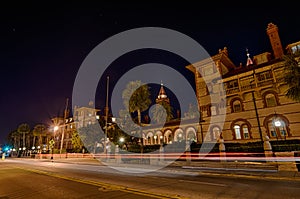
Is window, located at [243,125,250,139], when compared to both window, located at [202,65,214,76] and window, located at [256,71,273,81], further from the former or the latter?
window, located at [202,65,214,76]

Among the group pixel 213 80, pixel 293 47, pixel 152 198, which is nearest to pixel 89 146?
pixel 213 80

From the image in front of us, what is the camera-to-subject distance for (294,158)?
12.2 meters

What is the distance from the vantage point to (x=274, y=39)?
97.8ft

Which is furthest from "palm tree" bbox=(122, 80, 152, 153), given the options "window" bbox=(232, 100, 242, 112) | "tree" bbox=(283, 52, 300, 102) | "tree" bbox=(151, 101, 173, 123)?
"tree" bbox=(283, 52, 300, 102)

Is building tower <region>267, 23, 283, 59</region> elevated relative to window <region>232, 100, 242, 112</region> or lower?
elevated

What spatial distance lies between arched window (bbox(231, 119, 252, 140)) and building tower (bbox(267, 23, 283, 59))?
1197cm

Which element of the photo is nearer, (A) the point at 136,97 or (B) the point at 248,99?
(A) the point at 136,97

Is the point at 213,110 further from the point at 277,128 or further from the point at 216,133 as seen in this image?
the point at 277,128

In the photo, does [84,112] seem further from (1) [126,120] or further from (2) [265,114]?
(2) [265,114]

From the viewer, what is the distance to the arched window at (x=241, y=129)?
90.7ft

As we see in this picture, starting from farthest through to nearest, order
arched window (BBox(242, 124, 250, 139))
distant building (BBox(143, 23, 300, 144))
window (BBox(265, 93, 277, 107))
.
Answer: arched window (BBox(242, 124, 250, 139)), window (BBox(265, 93, 277, 107)), distant building (BBox(143, 23, 300, 144))

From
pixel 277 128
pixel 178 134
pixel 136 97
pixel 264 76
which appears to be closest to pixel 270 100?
pixel 264 76

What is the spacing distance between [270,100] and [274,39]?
11004mm

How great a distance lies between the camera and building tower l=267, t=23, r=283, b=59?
2895 cm
